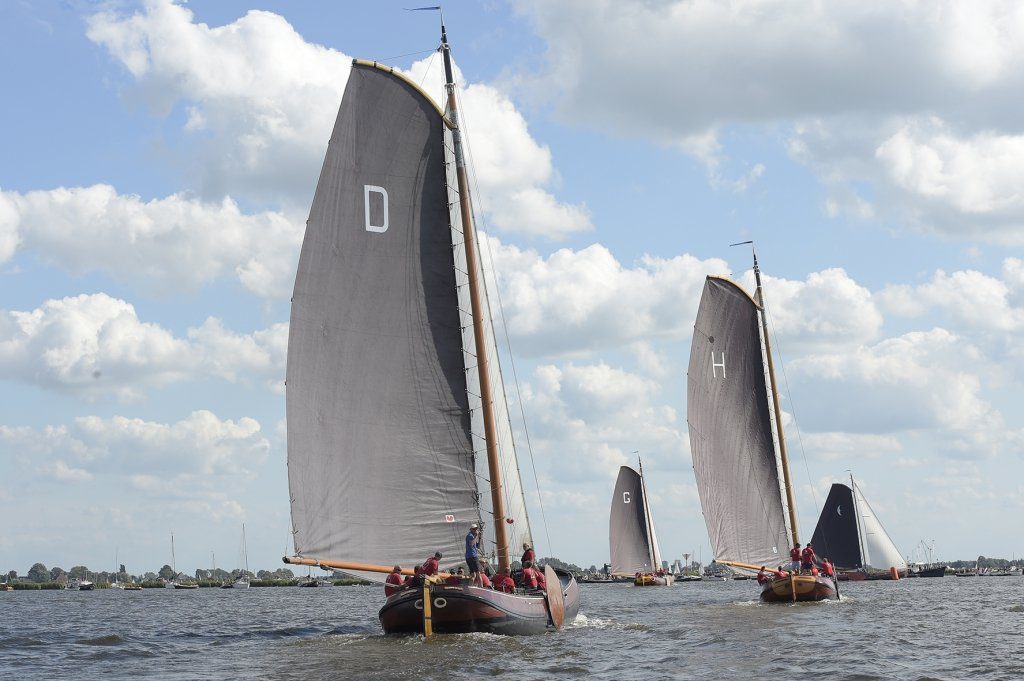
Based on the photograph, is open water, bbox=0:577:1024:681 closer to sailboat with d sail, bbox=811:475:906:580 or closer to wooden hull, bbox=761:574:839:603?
wooden hull, bbox=761:574:839:603

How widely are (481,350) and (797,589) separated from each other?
90.1 ft

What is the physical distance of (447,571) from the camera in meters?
39.5

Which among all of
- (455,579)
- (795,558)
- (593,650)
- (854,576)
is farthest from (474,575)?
(854,576)

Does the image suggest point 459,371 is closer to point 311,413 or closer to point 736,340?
point 311,413

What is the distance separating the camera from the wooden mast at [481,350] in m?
40.5

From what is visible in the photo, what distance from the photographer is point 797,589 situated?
60.1 meters

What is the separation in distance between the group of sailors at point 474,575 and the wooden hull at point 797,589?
22441 mm

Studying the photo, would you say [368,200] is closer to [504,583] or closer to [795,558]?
[504,583]

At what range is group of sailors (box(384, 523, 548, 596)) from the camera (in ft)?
122

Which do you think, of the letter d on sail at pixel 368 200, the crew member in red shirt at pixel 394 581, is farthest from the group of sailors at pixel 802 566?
the letter d on sail at pixel 368 200

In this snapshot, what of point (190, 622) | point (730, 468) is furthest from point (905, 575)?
point (190, 622)

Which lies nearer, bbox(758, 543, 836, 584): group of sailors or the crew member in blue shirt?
the crew member in blue shirt

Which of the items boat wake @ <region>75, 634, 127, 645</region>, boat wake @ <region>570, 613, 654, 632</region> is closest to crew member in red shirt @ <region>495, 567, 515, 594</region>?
boat wake @ <region>570, 613, 654, 632</region>

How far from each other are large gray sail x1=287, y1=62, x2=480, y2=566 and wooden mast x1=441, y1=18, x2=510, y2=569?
767mm
